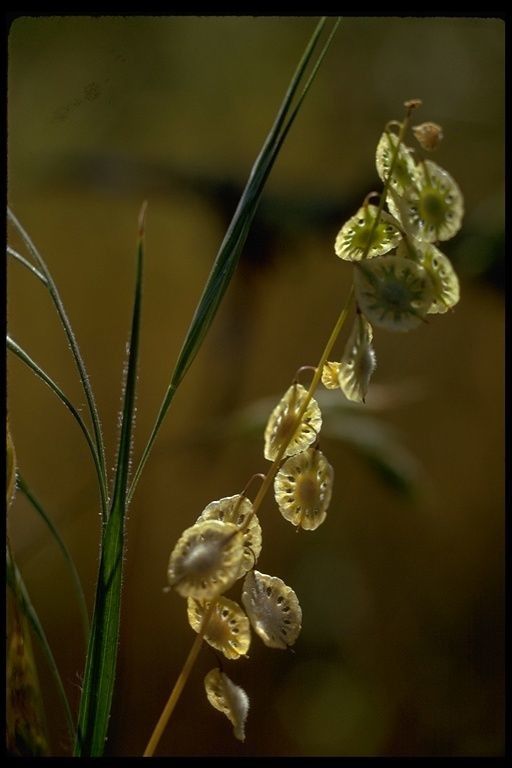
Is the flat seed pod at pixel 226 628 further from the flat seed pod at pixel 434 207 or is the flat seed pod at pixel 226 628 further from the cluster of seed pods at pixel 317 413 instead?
the flat seed pod at pixel 434 207

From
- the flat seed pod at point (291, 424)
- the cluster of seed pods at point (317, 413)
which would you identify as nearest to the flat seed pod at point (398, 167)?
the cluster of seed pods at point (317, 413)

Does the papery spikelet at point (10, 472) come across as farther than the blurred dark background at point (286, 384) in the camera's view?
No

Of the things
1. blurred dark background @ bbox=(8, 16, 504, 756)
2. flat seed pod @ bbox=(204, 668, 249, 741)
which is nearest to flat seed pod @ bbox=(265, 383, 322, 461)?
flat seed pod @ bbox=(204, 668, 249, 741)

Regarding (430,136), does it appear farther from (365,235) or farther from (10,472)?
(10,472)

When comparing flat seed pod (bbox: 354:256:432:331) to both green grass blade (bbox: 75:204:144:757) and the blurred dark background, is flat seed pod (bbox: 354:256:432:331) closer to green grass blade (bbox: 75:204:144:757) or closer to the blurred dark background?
green grass blade (bbox: 75:204:144:757)

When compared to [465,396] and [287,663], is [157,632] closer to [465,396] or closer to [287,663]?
[287,663]

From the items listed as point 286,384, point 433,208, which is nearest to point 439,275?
point 433,208
